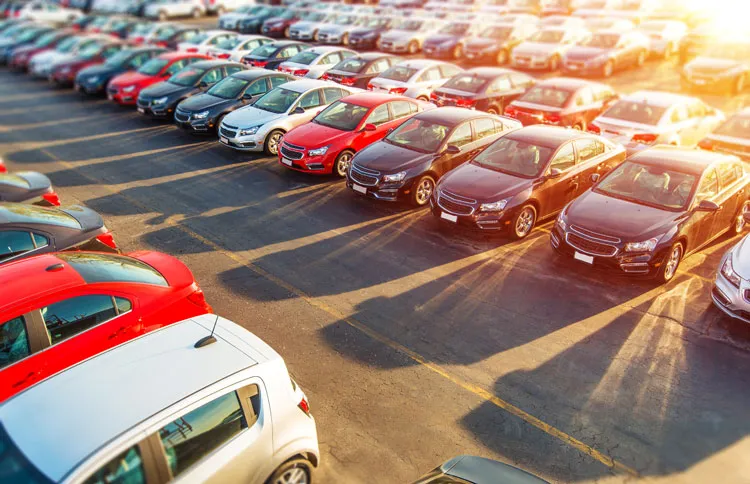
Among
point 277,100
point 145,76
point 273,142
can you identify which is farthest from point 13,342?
point 145,76

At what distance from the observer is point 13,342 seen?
18.7 ft

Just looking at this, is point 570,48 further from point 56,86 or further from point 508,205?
point 56,86

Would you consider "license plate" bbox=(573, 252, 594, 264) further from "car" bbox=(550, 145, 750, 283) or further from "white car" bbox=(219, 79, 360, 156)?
"white car" bbox=(219, 79, 360, 156)

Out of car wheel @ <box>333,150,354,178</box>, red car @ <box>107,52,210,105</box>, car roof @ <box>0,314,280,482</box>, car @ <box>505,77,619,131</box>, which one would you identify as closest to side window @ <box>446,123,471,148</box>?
car wheel @ <box>333,150,354,178</box>

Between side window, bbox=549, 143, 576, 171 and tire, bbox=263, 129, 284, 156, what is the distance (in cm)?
718

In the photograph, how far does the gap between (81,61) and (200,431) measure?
23.8 m

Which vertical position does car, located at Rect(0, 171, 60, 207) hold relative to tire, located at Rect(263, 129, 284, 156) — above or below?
above

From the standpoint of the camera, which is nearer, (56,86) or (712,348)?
(712,348)

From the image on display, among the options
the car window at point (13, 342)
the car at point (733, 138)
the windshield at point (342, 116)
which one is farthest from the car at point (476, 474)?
the car at point (733, 138)

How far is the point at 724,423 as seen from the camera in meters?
6.52

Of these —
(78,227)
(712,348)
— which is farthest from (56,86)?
(712,348)

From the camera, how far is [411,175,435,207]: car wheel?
473 inches

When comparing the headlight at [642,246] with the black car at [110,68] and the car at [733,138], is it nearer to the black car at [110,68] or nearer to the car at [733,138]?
the car at [733,138]

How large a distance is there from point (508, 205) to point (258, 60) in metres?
14.9
